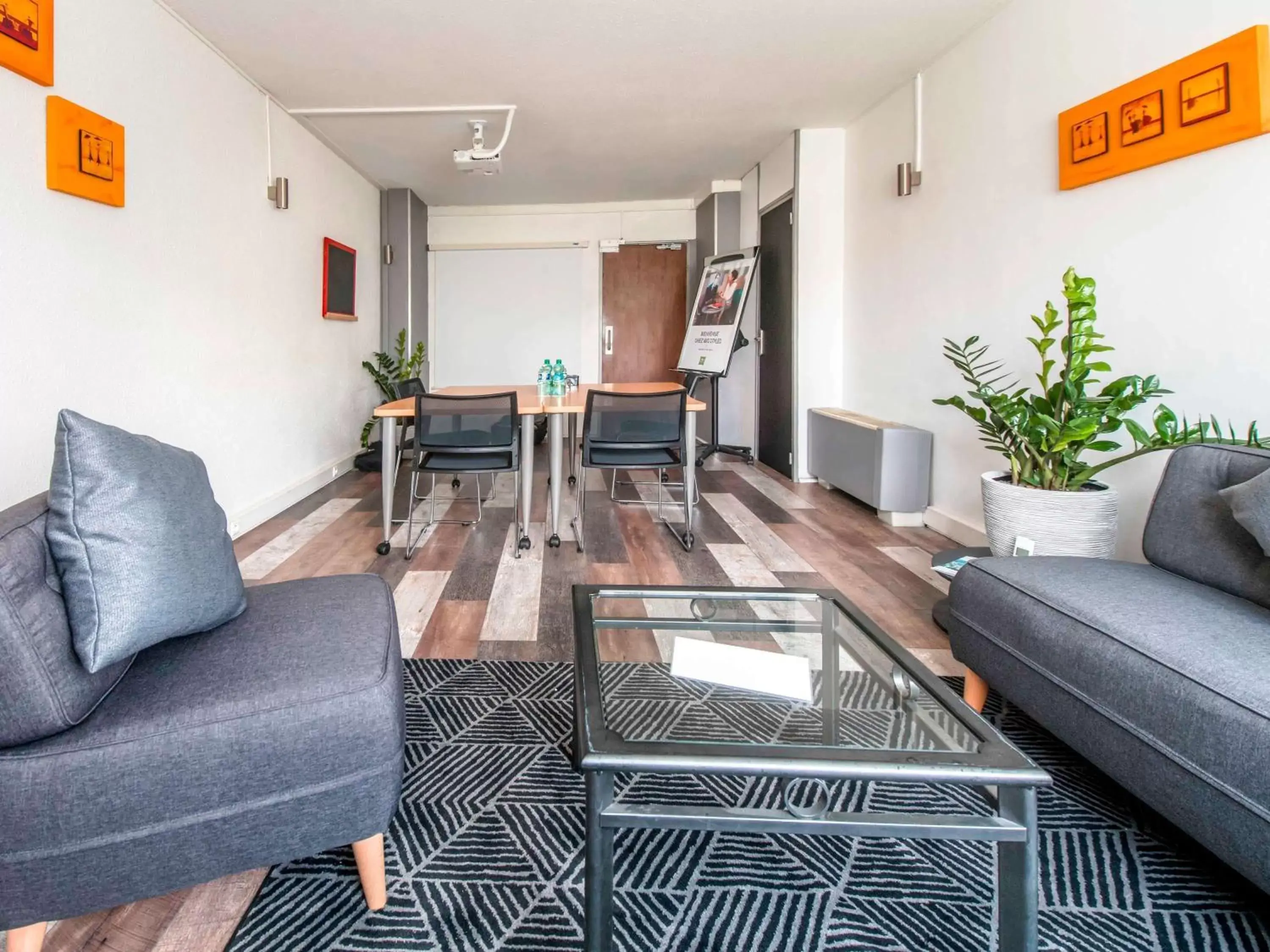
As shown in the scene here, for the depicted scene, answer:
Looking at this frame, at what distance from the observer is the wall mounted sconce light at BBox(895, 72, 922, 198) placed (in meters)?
4.07

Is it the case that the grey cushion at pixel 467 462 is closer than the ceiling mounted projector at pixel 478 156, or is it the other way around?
the grey cushion at pixel 467 462

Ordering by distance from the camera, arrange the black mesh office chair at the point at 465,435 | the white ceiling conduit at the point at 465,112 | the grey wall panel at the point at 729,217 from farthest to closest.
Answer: the grey wall panel at the point at 729,217, the white ceiling conduit at the point at 465,112, the black mesh office chair at the point at 465,435

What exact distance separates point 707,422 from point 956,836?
639 centimetres

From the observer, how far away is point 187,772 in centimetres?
108

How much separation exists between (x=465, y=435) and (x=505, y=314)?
448 cm

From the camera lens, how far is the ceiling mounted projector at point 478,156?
4.78 meters

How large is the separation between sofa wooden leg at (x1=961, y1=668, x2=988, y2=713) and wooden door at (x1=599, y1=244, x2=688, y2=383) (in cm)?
593

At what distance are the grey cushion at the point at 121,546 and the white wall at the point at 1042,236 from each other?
2.91m

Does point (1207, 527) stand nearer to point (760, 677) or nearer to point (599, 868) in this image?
point (760, 677)

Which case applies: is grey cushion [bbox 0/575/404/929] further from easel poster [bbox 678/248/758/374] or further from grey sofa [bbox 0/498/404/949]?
easel poster [bbox 678/248/758/374]

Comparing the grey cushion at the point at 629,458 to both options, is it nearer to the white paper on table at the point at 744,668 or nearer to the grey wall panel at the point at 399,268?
the white paper on table at the point at 744,668

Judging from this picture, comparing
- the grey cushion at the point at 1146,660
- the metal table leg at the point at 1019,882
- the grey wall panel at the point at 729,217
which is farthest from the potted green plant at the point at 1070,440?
the grey wall panel at the point at 729,217

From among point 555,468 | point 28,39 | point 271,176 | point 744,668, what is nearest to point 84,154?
point 28,39

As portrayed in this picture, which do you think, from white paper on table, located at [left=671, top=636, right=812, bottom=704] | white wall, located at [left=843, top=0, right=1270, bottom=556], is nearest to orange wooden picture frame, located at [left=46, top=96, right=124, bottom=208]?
white paper on table, located at [left=671, top=636, right=812, bottom=704]
